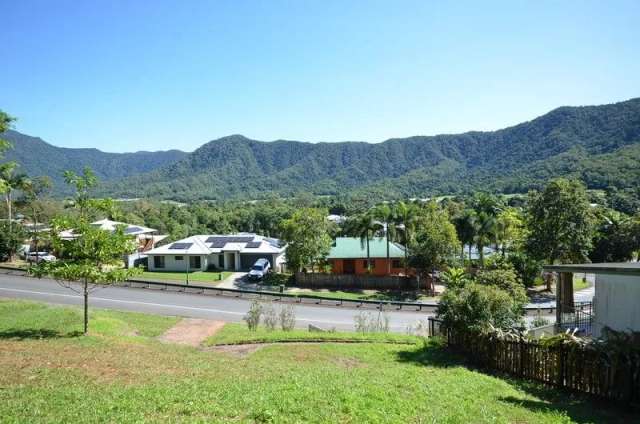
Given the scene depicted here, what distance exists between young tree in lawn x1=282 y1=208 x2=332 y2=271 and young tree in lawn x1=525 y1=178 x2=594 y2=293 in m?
20.6

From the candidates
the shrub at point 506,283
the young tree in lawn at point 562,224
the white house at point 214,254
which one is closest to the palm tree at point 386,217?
the white house at point 214,254

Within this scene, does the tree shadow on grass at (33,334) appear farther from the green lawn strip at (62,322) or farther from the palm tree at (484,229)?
the palm tree at (484,229)

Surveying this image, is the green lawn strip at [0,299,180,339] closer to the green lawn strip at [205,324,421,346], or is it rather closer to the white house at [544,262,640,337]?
the green lawn strip at [205,324,421,346]

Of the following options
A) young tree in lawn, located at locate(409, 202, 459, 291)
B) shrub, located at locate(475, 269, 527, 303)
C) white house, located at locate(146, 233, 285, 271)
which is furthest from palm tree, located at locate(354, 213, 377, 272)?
shrub, located at locate(475, 269, 527, 303)

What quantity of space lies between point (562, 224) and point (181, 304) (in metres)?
34.4

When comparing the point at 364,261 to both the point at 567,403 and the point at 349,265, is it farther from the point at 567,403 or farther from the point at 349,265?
the point at 567,403

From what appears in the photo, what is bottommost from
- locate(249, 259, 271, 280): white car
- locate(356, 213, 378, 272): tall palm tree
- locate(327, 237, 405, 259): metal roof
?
locate(249, 259, 271, 280): white car

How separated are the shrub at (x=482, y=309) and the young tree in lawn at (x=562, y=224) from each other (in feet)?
92.8

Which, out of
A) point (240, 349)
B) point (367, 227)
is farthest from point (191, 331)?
point (367, 227)

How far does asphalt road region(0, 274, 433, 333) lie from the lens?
30.8 m

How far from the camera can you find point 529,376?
45.8 ft

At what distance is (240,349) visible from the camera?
19.5m

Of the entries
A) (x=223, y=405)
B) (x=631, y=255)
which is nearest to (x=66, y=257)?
(x=223, y=405)

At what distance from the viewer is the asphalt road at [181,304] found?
1214 inches
